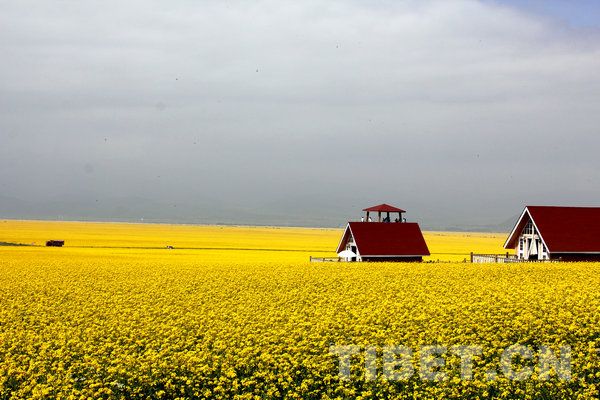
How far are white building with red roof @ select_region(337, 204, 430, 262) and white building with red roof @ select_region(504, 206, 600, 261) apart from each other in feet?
30.3

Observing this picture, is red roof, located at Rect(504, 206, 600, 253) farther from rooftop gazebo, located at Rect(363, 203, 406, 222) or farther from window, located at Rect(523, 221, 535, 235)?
rooftop gazebo, located at Rect(363, 203, 406, 222)

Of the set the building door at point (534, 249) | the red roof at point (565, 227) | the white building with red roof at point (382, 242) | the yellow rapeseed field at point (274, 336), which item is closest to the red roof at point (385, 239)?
the white building with red roof at point (382, 242)

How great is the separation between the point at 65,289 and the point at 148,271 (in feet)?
42.0

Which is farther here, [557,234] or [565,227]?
[565,227]

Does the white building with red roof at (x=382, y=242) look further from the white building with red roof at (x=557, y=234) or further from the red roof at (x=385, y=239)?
the white building with red roof at (x=557, y=234)

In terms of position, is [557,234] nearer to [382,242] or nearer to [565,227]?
[565,227]

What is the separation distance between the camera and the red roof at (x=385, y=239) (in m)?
63.9

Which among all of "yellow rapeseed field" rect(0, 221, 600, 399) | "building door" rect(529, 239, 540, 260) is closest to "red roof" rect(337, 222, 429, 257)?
"building door" rect(529, 239, 540, 260)

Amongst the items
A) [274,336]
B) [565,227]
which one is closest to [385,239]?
[565,227]

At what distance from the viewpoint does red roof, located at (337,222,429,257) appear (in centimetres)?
6388

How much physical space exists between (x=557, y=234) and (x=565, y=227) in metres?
1.81

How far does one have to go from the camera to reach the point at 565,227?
61156mm

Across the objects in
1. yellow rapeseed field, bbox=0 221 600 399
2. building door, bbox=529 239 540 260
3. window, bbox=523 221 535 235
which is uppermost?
window, bbox=523 221 535 235

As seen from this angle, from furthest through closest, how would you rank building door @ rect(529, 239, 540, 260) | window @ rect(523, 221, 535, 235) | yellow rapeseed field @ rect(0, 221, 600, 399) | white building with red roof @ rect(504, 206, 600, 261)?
window @ rect(523, 221, 535, 235)
building door @ rect(529, 239, 540, 260)
white building with red roof @ rect(504, 206, 600, 261)
yellow rapeseed field @ rect(0, 221, 600, 399)
